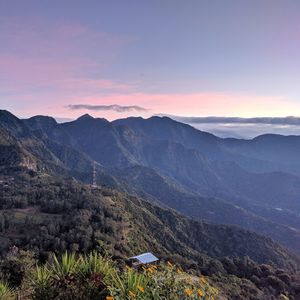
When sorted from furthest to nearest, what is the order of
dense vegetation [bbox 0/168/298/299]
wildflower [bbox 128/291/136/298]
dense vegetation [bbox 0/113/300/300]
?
dense vegetation [bbox 0/168/298/299] → dense vegetation [bbox 0/113/300/300] → wildflower [bbox 128/291/136/298]

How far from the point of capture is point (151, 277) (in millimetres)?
7516

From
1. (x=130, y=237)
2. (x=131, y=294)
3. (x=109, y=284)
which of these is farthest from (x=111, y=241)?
(x=131, y=294)

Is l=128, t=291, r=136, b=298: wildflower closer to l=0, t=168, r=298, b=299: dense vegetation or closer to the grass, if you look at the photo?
the grass

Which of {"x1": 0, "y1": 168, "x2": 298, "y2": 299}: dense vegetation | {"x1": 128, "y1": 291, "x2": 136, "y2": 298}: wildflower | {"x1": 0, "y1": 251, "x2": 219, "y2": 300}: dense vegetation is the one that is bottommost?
{"x1": 0, "y1": 168, "x2": 298, "y2": 299}: dense vegetation

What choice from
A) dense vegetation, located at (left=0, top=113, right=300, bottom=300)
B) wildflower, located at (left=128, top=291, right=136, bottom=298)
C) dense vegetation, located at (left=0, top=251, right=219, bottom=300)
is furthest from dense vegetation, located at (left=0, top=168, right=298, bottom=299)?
wildflower, located at (left=128, top=291, right=136, bottom=298)

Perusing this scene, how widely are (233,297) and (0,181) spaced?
10290cm

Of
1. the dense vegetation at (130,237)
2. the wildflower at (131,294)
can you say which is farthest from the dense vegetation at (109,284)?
the dense vegetation at (130,237)

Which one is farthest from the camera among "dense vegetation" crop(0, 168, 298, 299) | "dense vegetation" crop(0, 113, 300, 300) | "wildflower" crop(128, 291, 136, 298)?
"dense vegetation" crop(0, 168, 298, 299)

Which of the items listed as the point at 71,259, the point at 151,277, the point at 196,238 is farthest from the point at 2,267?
the point at 196,238

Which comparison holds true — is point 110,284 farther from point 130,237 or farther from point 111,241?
point 130,237

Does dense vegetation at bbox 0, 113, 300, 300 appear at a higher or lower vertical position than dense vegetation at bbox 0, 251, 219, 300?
lower

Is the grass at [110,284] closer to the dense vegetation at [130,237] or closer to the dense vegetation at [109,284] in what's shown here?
the dense vegetation at [109,284]

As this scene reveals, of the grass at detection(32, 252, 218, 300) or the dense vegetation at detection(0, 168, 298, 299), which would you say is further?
the dense vegetation at detection(0, 168, 298, 299)

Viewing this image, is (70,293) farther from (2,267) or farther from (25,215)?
(25,215)
